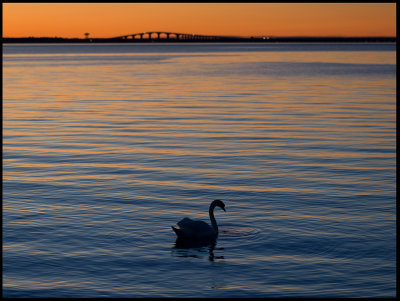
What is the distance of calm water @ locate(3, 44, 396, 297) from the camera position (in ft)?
43.7

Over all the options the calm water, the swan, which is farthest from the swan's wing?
the calm water

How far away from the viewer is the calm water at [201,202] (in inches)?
524

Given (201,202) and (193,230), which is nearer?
(193,230)

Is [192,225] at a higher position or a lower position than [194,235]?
higher

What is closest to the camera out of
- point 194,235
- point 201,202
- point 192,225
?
point 192,225

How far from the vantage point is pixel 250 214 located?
1806 cm

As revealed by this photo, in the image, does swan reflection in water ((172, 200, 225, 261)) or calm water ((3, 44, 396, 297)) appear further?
swan reflection in water ((172, 200, 225, 261))

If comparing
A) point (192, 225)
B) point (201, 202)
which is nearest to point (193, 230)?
point (192, 225)

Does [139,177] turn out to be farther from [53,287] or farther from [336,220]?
[53,287]

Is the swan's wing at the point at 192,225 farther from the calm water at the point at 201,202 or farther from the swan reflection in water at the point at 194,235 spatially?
the calm water at the point at 201,202

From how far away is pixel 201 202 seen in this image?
63.8 feet

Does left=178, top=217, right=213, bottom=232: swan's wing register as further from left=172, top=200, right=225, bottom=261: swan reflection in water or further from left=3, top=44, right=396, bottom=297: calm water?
left=3, top=44, right=396, bottom=297: calm water

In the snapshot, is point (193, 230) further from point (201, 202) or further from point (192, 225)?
point (201, 202)

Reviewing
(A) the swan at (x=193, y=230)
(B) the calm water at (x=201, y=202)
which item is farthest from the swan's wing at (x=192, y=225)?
(B) the calm water at (x=201, y=202)
